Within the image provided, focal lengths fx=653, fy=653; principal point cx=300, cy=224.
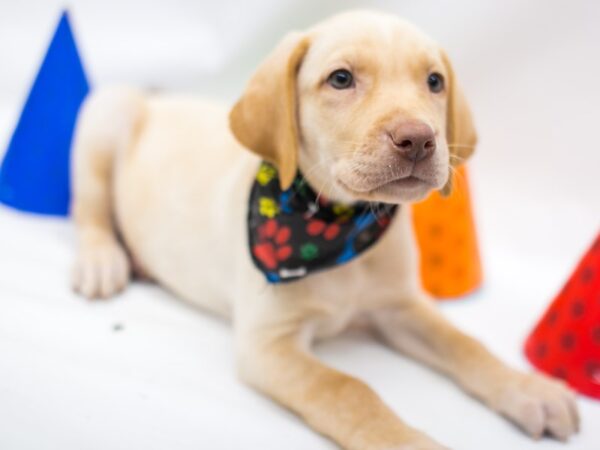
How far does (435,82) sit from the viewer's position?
7.18 ft

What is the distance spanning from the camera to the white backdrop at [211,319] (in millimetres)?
2064

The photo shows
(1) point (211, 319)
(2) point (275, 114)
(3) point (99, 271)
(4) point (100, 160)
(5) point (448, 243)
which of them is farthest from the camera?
(4) point (100, 160)

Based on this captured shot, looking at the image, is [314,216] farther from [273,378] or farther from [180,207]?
[180,207]

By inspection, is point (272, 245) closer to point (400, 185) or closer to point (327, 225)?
point (327, 225)

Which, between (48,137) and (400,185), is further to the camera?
(48,137)

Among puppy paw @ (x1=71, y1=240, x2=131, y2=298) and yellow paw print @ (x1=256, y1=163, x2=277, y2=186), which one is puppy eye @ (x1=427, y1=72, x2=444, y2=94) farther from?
puppy paw @ (x1=71, y1=240, x2=131, y2=298)

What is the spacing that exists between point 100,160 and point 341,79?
1.68 metres

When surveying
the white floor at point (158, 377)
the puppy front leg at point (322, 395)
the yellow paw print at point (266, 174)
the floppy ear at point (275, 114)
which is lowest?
the white floor at point (158, 377)

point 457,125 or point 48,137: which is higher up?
point 457,125

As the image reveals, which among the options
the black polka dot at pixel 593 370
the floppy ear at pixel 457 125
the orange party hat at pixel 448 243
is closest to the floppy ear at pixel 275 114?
the floppy ear at pixel 457 125

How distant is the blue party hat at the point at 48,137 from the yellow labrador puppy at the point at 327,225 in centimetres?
65

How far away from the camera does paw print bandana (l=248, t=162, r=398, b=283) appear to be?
2279 mm

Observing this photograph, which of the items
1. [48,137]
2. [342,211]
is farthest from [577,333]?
[48,137]

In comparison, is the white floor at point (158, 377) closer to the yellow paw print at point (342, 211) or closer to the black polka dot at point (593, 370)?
the black polka dot at point (593, 370)
